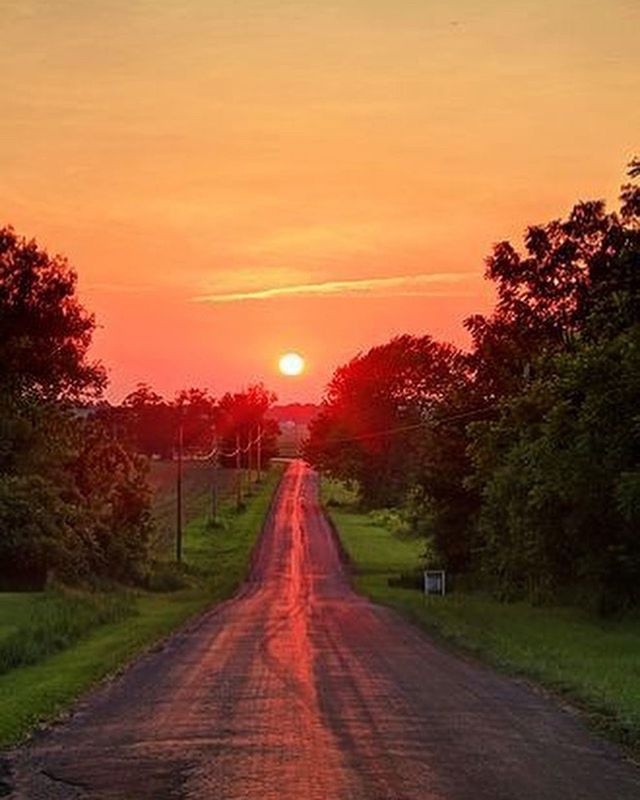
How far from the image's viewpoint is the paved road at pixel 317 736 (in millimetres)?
12148

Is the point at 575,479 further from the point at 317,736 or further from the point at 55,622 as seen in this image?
the point at 317,736

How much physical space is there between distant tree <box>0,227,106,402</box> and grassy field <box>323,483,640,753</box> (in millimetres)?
19379

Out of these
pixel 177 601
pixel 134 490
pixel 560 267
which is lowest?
pixel 177 601

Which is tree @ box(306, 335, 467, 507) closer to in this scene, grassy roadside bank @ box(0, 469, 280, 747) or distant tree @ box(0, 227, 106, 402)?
grassy roadside bank @ box(0, 469, 280, 747)

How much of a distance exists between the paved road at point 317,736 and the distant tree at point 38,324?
3637 cm

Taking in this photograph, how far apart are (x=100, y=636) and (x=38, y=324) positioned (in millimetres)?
32603

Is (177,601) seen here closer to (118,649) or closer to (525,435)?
(525,435)

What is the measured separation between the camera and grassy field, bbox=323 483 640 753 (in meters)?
18.6

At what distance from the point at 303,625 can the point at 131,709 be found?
65.1 ft

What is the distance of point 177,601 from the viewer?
54875mm

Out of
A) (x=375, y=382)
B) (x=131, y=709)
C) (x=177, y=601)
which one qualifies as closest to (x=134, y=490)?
(x=177, y=601)

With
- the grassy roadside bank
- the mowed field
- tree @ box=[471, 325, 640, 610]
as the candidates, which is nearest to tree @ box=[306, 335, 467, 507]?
the mowed field

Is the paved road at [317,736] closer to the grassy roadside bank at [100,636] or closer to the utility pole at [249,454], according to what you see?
the grassy roadside bank at [100,636]

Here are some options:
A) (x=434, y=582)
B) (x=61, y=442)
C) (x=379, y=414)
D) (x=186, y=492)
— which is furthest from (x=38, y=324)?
(x=379, y=414)
